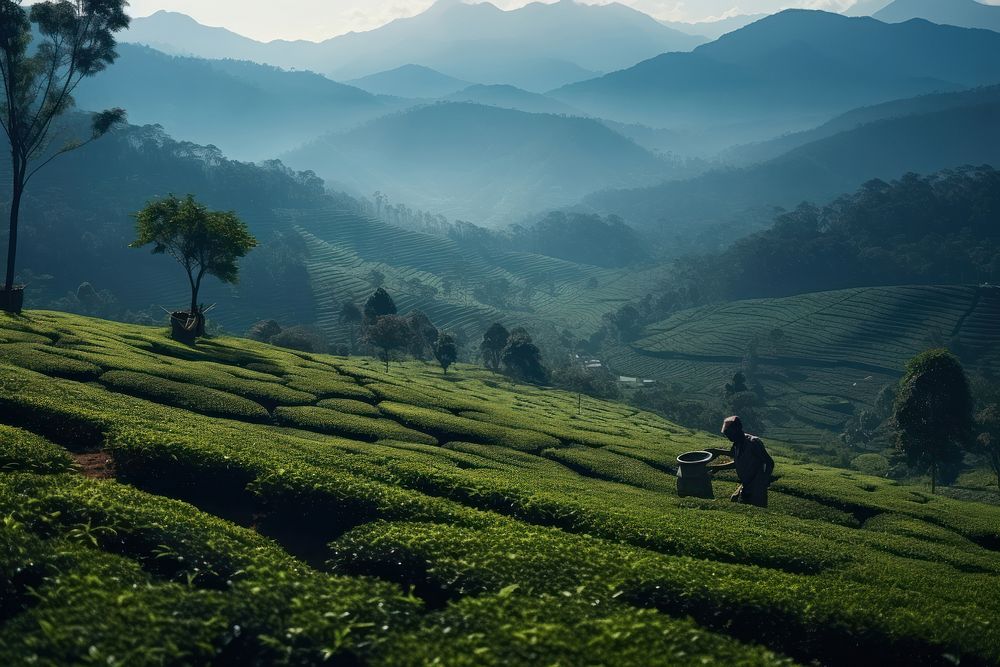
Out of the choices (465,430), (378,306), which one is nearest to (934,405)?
(465,430)

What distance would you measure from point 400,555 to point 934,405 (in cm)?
4532

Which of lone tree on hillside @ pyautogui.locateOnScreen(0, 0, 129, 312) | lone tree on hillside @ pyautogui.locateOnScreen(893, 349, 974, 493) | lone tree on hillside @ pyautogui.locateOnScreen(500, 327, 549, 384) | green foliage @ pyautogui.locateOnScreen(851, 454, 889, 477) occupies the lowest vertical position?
green foliage @ pyautogui.locateOnScreen(851, 454, 889, 477)

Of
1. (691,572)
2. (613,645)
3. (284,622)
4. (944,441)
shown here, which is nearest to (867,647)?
(691,572)

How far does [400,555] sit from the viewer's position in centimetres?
1289

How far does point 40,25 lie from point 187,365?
76.7 ft

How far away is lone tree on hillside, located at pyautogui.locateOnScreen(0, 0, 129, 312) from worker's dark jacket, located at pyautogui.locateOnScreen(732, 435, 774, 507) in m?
37.8

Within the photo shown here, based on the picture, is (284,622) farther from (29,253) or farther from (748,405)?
(29,253)

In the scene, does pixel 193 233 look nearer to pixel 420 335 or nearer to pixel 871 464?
pixel 420 335

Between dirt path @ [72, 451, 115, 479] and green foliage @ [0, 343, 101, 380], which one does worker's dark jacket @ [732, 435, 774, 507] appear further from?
green foliage @ [0, 343, 101, 380]

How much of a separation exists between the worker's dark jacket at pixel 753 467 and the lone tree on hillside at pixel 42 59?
37.8 m

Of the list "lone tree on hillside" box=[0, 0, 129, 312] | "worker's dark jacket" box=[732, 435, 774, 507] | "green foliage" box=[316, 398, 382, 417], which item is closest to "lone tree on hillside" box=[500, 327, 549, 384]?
"lone tree on hillside" box=[0, 0, 129, 312]

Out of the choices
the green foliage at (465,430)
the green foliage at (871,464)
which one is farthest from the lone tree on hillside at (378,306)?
the green foliage at (871,464)

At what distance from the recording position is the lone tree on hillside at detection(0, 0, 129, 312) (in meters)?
39.7

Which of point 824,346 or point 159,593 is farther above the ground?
point 824,346
